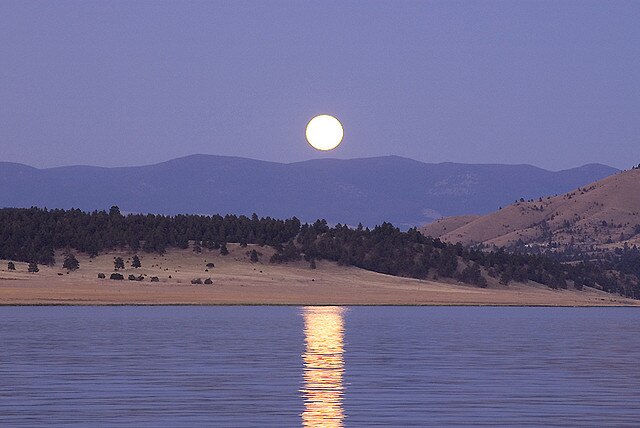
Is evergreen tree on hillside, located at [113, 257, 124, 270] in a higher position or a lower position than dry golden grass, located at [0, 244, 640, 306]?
higher

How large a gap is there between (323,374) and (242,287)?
7594cm

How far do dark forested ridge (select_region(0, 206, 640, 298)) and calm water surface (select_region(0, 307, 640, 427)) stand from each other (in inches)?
2583

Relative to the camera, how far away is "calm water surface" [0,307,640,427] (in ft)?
91.6

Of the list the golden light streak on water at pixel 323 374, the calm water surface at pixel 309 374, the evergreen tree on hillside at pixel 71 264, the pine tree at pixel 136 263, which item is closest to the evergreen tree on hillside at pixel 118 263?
the pine tree at pixel 136 263

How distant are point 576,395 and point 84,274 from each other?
88705mm

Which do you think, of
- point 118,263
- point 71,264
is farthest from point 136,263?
point 71,264

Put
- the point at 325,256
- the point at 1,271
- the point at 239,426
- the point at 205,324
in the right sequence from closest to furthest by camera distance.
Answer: the point at 239,426
the point at 205,324
the point at 1,271
the point at 325,256

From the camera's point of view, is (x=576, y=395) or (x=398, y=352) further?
(x=398, y=352)

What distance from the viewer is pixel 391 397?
31.5 meters

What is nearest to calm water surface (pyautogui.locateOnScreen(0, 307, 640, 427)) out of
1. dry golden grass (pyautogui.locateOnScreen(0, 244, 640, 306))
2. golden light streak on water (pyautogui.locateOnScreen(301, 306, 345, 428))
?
golden light streak on water (pyautogui.locateOnScreen(301, 306, 345, 428))

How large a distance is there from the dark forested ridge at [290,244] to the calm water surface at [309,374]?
2583 inches

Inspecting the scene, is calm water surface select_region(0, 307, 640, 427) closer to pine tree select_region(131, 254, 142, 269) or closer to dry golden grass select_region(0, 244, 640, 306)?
dry golden grass select_region(0, 244, 640, 306)

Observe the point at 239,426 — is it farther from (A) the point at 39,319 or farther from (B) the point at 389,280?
(B) the point at 389,280

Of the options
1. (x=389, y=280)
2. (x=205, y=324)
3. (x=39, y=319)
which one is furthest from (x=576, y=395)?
(x=389, y=280)
